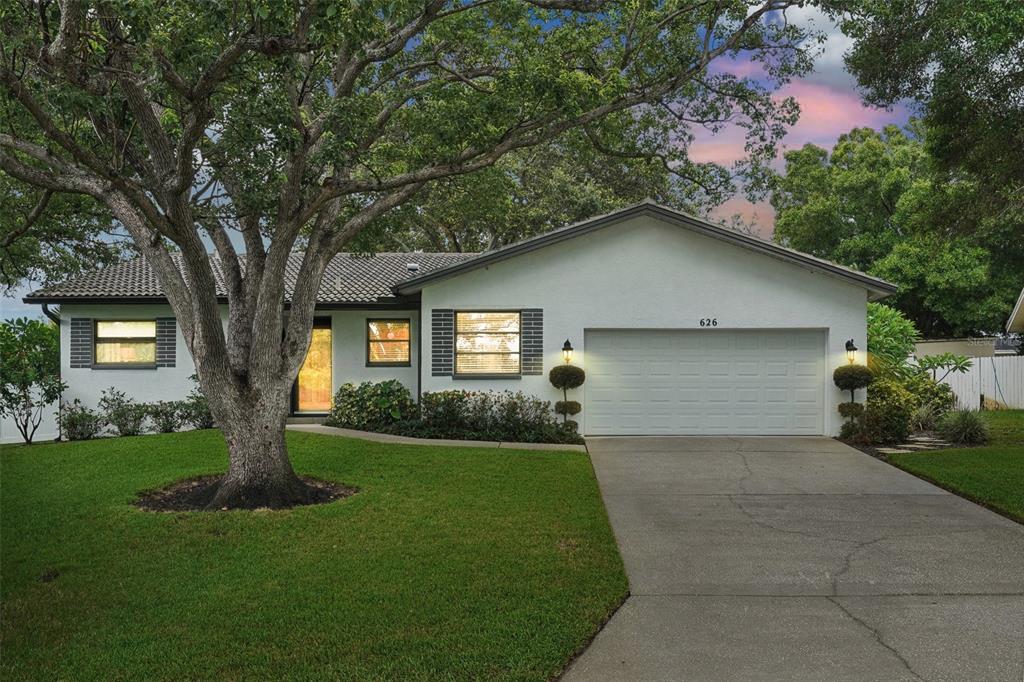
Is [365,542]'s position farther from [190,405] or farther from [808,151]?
[808,151]

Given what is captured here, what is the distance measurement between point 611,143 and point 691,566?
350 inches

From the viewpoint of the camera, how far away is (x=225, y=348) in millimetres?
9023

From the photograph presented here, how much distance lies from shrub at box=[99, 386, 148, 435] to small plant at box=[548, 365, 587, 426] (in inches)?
344

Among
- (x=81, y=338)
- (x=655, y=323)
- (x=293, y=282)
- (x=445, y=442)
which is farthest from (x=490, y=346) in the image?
(x=81, y=338)

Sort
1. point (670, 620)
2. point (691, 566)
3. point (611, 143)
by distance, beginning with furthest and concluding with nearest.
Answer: point (611, 143) < point (691, 566) < point (670, 620)

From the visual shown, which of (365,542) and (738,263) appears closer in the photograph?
(365,542)

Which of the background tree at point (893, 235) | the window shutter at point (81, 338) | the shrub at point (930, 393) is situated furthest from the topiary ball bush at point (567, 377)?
the background tree at point (893, 235)

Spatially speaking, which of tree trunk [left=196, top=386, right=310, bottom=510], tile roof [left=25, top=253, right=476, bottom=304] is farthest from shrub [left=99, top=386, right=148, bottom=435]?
tree trunk [left=196, top=386, right=310, bottom=510]

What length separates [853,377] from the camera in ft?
46.2

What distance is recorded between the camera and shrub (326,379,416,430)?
15.3 metres

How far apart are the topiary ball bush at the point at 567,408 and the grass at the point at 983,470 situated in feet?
18.0

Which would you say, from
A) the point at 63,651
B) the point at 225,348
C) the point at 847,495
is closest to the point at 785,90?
the point at 847,495

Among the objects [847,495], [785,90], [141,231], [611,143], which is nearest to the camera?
[141,231]

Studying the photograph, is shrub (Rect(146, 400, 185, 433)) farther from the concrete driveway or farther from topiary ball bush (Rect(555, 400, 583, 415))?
the concrete driveway
